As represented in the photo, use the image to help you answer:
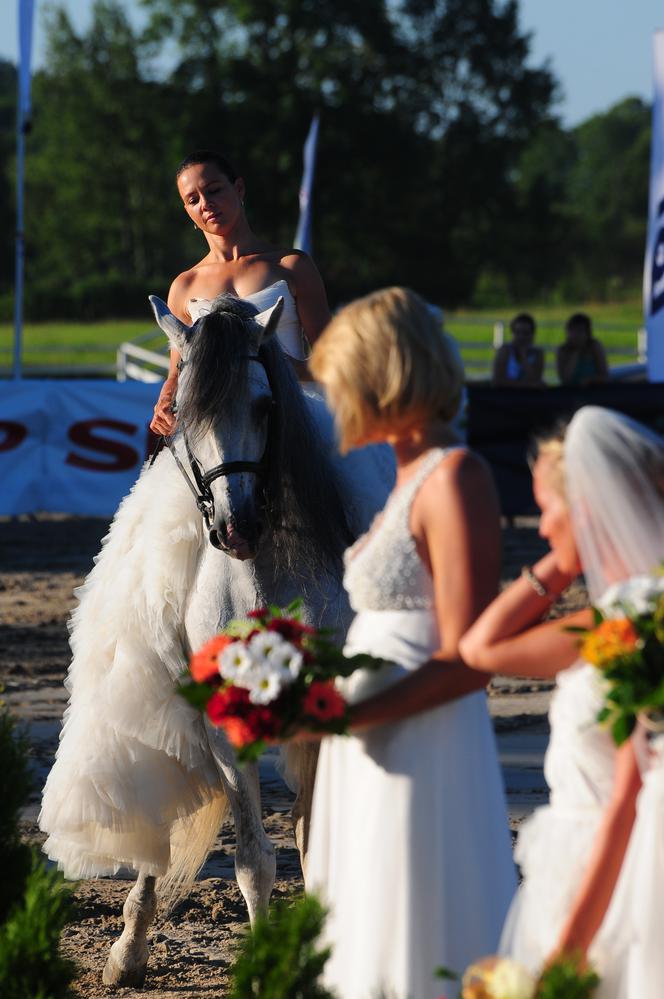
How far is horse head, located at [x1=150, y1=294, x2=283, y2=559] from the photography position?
4.64 metres

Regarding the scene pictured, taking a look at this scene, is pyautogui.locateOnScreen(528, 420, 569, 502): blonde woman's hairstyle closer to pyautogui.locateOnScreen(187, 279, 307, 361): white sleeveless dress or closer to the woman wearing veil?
the woman wearing veil

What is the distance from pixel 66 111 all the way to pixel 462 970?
66931 millimetres

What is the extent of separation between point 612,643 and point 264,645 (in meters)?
0.69

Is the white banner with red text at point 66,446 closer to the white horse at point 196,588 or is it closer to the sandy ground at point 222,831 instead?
the sandy ground at point 222,831

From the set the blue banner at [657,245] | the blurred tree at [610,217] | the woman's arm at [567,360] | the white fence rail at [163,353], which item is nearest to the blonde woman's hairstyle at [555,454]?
the blue banner at [657,245]

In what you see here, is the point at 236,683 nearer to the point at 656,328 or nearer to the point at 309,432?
the point at 309,432

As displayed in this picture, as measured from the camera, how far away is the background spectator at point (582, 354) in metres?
15.4

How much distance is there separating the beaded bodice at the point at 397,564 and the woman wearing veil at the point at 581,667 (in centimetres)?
18

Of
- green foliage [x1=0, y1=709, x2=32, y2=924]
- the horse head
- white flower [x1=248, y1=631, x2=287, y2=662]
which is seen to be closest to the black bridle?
the horse head

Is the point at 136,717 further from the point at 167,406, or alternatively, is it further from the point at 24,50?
the point at 24,50

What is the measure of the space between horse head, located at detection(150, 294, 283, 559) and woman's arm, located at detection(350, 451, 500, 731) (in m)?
1.59

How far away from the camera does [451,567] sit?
3.00 metres

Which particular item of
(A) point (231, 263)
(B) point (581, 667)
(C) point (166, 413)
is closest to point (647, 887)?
(B) point (581, 667)

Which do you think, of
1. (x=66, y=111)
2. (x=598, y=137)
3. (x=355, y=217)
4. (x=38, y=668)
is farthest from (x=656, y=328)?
(x=598, y=137)
